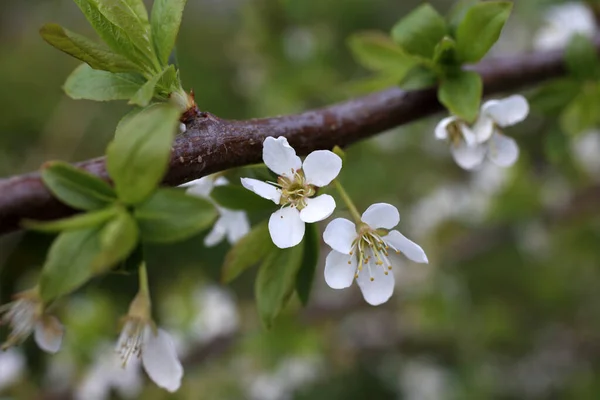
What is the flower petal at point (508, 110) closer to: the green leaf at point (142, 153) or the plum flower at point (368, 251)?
the plum flower at point (368, 251)

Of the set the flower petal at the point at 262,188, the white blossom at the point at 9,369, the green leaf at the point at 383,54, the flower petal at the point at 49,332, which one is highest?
the flower petal at the point at 262,188

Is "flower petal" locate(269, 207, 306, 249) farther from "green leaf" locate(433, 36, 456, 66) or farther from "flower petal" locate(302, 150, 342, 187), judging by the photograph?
"green leaf" locate(433, 36, 456, 66)

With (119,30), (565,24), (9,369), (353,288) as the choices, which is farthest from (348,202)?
(353,288)

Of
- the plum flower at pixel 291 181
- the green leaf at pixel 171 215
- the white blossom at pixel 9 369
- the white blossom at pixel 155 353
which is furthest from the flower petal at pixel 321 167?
the white blossom at pixel 9 369

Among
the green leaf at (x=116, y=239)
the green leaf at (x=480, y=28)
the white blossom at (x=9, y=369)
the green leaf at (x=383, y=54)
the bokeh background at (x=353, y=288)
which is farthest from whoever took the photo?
the bokeh background at (x=353, y=288)

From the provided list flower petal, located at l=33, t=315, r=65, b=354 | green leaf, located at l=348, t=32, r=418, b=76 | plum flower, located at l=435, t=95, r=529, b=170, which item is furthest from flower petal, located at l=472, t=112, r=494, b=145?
flower petal, located at l=33, t=315, r=65, b=354

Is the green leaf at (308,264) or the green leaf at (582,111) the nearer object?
the green leaf at (308,264)

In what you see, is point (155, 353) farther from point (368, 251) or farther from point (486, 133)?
point (486, 133)

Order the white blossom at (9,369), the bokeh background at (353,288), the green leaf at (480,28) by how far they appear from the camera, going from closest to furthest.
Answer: the green leaf at (480,28)
the white blossom at (9,369)
the bokeh background at (353,288)
